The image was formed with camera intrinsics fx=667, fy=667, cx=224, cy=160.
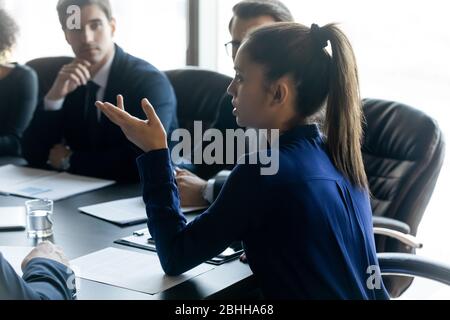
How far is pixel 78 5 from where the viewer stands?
252 centimetres

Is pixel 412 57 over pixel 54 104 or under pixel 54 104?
over

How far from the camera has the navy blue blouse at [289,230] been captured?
132cm

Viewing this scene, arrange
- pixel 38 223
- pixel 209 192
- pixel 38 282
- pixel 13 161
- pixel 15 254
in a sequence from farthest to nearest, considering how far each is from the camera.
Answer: pixel 13 161 < pixel 209 192 < pixel 38 223 < pixel 15 254 < pixel 38 282

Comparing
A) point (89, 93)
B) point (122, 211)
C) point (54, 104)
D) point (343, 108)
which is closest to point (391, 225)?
point (343, 108)

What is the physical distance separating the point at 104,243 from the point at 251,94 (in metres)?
0.54

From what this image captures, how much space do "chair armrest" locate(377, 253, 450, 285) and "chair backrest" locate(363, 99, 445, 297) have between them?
359mm

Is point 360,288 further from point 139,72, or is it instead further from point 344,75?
point 139,72

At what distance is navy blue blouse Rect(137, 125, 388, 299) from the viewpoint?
132 centimetres

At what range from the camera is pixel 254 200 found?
132cm
